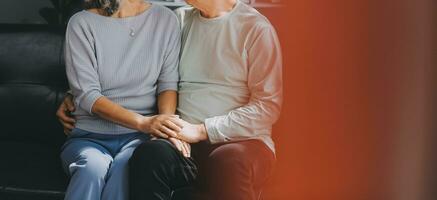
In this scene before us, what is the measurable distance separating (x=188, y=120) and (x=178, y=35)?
0.19 m

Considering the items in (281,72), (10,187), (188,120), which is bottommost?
(10,187)

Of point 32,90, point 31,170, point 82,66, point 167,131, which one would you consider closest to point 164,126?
point 167,131

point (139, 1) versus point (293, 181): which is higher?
point (139, 1)

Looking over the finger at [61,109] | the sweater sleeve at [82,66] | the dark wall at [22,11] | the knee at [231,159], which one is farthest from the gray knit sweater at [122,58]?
the dark wall at [22,11]

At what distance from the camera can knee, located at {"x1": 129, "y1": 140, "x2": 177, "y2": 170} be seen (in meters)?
0.95

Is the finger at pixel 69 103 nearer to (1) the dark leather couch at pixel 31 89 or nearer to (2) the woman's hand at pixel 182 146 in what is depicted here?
(1) the dark leather couch at pixel 31 89

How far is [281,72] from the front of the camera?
966mm

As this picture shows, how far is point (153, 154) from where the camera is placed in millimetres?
950

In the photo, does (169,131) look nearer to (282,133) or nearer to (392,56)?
(282,133)

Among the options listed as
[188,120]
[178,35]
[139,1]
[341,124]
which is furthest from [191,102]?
[341,124]
